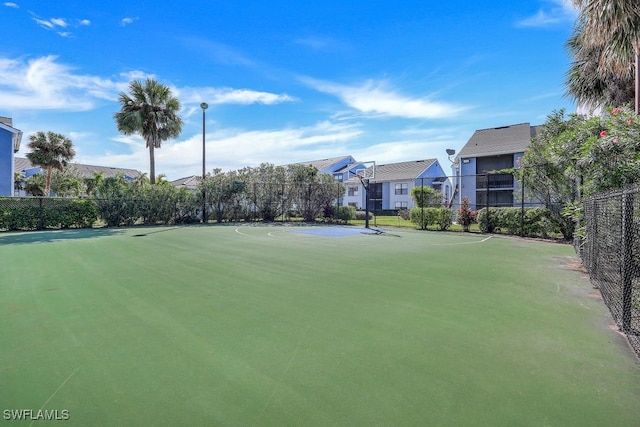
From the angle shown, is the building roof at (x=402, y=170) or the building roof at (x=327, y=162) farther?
the building roof at (x=327, y=162)

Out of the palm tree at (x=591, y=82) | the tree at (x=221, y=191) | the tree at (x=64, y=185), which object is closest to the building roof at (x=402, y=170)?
the tree at (x=221, y=191)

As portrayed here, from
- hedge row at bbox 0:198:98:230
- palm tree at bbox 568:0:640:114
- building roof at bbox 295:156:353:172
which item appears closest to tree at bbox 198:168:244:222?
hedge row at bbox 0:198:98:230

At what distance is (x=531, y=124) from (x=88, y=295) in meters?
30.8

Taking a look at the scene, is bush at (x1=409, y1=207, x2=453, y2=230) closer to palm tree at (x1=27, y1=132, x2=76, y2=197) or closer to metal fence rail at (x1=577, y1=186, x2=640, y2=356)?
metal fence rail at (x1=577, y1=186, x2=640, y2=356)

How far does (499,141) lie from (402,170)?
11778mm

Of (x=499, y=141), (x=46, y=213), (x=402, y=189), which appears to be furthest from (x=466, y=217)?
(x=402, y=189)

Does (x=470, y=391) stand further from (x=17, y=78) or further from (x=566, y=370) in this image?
(x=17, y=78)

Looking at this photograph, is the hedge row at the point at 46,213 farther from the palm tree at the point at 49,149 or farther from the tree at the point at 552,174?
the tree at the point at 552,174

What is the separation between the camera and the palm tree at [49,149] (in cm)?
2422

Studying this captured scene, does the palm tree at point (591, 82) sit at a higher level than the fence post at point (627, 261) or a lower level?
higher

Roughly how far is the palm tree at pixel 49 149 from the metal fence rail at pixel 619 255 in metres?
32.3

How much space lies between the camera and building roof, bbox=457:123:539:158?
2333cm

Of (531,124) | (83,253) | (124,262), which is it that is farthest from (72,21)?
(531,124)

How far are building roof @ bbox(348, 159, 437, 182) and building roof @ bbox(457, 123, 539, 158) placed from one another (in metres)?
7.37
